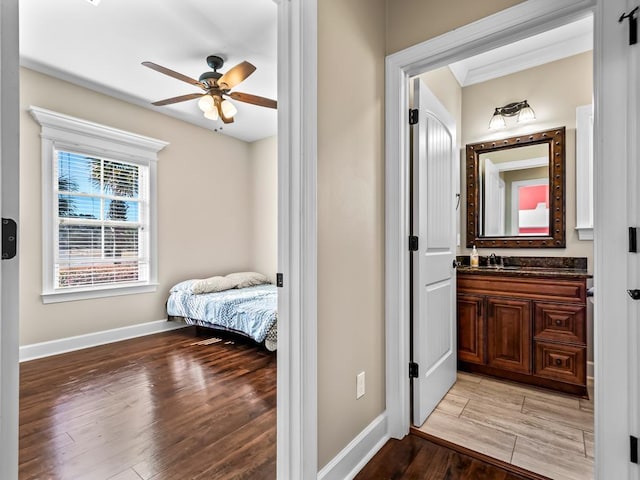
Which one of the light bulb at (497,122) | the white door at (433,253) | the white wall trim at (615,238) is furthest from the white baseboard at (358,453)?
the light bulb at (497,122)

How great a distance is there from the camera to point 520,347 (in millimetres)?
2559

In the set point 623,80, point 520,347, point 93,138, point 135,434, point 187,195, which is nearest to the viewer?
point 623,80

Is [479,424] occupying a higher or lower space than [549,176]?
lower

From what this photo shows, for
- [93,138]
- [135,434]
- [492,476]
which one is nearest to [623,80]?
[492,476]

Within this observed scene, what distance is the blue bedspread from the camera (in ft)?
10.7

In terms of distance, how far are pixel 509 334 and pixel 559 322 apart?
350 millimetres

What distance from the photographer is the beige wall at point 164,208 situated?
10.4ft

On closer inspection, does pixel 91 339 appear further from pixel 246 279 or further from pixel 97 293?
pixel 246 279

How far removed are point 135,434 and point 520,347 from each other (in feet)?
8.94

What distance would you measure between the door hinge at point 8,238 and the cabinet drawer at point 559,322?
294 centimetres

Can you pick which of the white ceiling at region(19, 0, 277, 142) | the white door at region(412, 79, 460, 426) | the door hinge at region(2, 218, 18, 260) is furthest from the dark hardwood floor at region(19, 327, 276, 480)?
the white ceiling at region(19, 0, 277, 142)

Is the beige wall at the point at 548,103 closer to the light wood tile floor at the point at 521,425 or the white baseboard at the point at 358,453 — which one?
the light wood tile floor at the point at 521,425

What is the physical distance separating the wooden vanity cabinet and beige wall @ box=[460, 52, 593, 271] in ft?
1.99

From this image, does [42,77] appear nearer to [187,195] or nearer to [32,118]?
[32,118]
